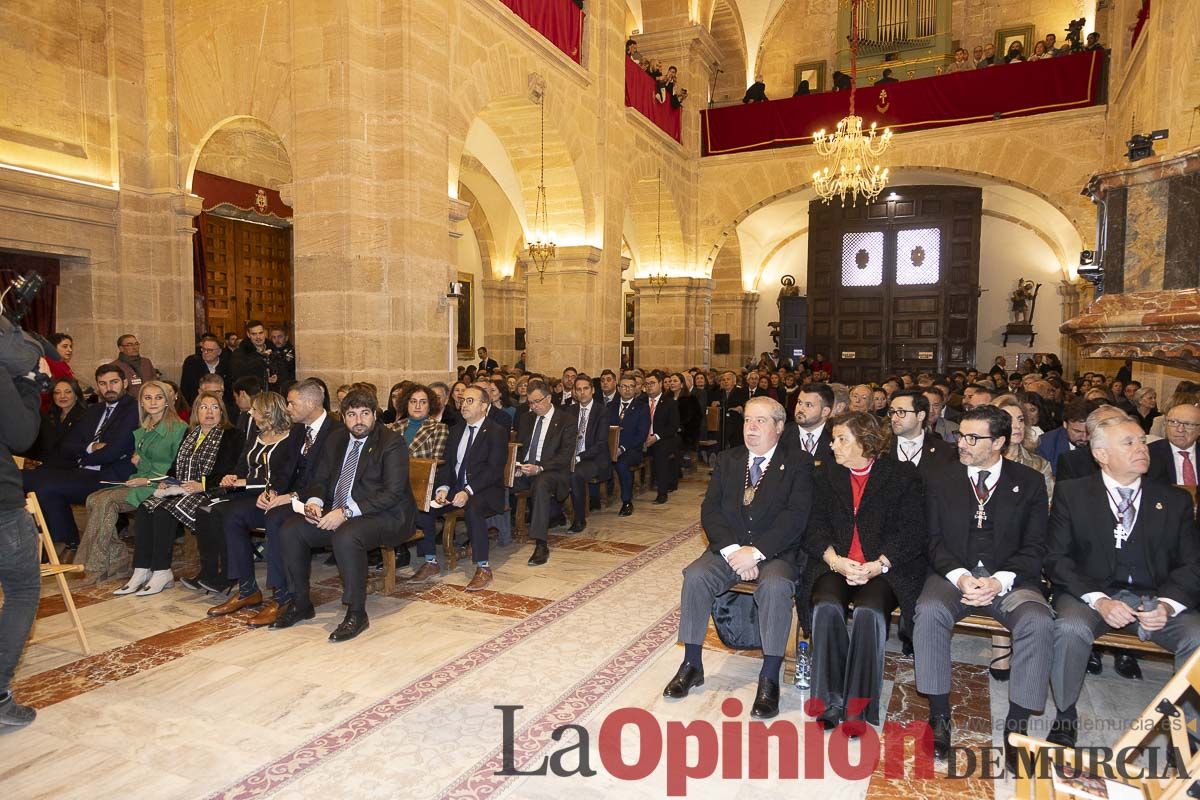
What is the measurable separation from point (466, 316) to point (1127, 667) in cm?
1504

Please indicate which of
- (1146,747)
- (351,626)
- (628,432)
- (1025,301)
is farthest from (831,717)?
(1025,301)

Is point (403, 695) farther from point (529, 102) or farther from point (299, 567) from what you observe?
point (529, 102)

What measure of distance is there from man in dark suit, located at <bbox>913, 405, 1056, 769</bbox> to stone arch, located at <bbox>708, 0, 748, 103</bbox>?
15373 millimetres

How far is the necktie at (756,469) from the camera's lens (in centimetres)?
379

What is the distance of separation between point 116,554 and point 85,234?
184 inches

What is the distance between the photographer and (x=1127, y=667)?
3682 millimetres

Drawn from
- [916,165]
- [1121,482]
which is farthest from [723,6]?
[1121,482]

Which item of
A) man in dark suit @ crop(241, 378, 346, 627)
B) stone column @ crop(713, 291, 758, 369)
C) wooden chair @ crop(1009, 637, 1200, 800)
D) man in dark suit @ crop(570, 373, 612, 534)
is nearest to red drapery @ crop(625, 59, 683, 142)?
stone column @ crop(713, 291, 758, 369)

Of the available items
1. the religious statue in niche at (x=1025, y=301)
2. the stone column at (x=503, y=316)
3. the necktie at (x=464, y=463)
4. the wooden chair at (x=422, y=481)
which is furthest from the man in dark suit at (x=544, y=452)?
the religious statue in niche at (x=1025, y=301)

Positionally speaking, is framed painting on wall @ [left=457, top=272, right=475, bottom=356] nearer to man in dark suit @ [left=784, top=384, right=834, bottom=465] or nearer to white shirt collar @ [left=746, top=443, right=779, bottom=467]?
man in dark suit @ [left=784, top=384, right=834, bottom=465]

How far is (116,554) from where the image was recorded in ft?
16.6

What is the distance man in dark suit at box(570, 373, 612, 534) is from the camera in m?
6.56

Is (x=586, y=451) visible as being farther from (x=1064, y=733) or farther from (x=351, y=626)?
(x=1064, y=733)

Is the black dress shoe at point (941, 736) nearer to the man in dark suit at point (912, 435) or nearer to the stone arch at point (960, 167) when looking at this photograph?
the man in dark suit at point (912, 435)
